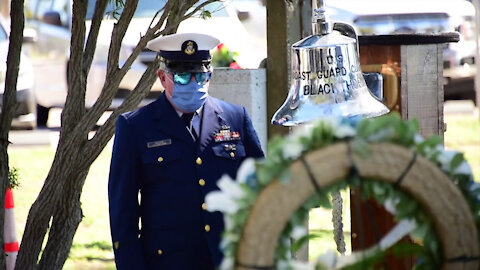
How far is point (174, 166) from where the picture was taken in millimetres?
3482

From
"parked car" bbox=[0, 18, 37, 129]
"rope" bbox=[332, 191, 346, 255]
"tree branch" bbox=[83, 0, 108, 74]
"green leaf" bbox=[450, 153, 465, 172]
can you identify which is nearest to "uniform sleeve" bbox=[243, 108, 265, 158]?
"rope" bbox=[332, 191, 346, 255]

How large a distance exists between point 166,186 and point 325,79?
70 centimetres

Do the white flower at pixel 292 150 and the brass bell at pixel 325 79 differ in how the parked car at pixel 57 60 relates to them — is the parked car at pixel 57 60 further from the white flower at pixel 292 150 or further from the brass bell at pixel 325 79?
the white flower at pixel 292 150

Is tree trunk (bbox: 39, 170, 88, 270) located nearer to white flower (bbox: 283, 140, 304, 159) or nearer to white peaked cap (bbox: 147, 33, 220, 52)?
white peaked cap (bbox: 147, 33, 220, 52)

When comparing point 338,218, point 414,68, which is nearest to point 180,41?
point 338,218

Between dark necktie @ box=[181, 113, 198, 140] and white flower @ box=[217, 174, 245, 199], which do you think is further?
dark necktie @ box=[181, 113, 198, 140]

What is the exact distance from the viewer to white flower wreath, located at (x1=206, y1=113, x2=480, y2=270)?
2.05 m

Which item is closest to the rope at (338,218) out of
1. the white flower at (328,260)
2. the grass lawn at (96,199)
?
the grass lawn at (96,199)

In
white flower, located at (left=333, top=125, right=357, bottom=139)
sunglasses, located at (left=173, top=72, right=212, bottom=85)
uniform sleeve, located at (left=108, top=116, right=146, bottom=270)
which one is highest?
sunglasses, located at (left=173, top=72, right=212, bottom=85)

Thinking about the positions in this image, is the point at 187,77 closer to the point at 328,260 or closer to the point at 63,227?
the point at 328,260

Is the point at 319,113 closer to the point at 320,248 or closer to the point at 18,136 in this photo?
the point at 320,248

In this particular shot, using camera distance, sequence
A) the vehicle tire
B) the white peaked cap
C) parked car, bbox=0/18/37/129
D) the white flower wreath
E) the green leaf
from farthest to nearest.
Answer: the vehicle tire
parked car, bbox=0/18/37/129
the white peaked cap
the green leaf
the white flower wreath

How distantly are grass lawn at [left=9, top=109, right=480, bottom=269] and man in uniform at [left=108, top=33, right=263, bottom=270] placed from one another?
7.29 feet

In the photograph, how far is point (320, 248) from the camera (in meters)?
7.12
